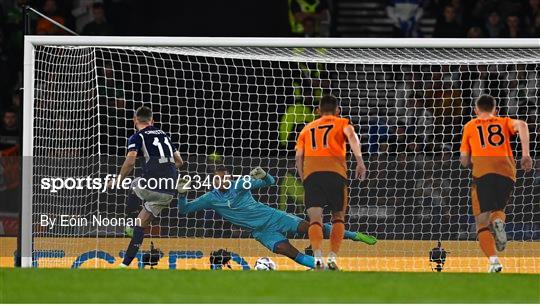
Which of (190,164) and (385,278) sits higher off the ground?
Answer: (190,164)

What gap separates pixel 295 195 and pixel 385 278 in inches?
77.1

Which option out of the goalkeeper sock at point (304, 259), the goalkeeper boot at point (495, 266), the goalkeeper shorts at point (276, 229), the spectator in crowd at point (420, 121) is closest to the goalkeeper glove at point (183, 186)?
the goalkeeper shorts at point (276, 229)

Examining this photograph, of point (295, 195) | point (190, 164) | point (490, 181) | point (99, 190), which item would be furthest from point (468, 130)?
point (99, 190)

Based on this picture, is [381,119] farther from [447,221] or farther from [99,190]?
[99,190]

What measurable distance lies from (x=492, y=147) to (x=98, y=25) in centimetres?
725

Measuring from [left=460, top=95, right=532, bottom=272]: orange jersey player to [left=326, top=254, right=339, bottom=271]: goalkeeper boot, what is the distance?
4.26 ft

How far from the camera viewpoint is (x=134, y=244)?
11.7m

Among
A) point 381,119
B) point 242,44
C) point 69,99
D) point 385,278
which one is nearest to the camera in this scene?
point 385,278

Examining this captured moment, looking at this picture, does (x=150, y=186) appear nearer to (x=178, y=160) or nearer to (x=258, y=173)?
(x=178, y=160)

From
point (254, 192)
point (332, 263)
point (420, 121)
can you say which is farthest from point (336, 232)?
point (420, 121)

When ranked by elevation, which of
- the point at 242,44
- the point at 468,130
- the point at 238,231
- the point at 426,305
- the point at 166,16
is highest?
the point at 166,16

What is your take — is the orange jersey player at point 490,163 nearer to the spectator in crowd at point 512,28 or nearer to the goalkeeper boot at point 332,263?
A: the goalkeeper boot at point 332,263

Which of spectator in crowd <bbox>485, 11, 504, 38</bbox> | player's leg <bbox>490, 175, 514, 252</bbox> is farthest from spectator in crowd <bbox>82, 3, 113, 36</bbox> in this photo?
player's leg <bbox>490, 175, 514, 252</bbox>

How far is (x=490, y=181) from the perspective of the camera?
11.6 meters
